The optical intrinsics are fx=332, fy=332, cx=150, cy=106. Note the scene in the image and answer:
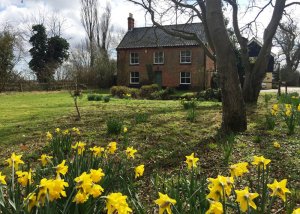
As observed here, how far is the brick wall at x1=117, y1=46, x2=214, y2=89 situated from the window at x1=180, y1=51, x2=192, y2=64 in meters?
0.31

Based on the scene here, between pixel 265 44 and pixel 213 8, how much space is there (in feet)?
18.3

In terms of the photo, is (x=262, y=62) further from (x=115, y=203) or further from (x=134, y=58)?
(x=134, y=58)

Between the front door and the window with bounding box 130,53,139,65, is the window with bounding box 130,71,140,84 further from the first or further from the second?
the front door

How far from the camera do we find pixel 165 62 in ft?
113

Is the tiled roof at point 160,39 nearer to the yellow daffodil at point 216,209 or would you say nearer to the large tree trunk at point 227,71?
the large tree trunk at point 227,71

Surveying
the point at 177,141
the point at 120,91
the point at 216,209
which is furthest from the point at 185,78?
the point at 216,209

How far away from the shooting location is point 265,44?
37.6 ft

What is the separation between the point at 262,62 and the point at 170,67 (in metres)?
22.7

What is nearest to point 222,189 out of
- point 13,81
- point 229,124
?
point 229,124

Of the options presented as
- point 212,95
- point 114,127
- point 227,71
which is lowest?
point 114,127

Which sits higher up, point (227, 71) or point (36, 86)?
point (227, 71)

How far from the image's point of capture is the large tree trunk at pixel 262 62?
→ 1118cm

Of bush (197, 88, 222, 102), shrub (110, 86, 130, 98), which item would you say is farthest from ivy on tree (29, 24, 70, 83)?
bush (197, 88, 222, 102)

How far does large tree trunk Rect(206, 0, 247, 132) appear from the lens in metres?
6.58
